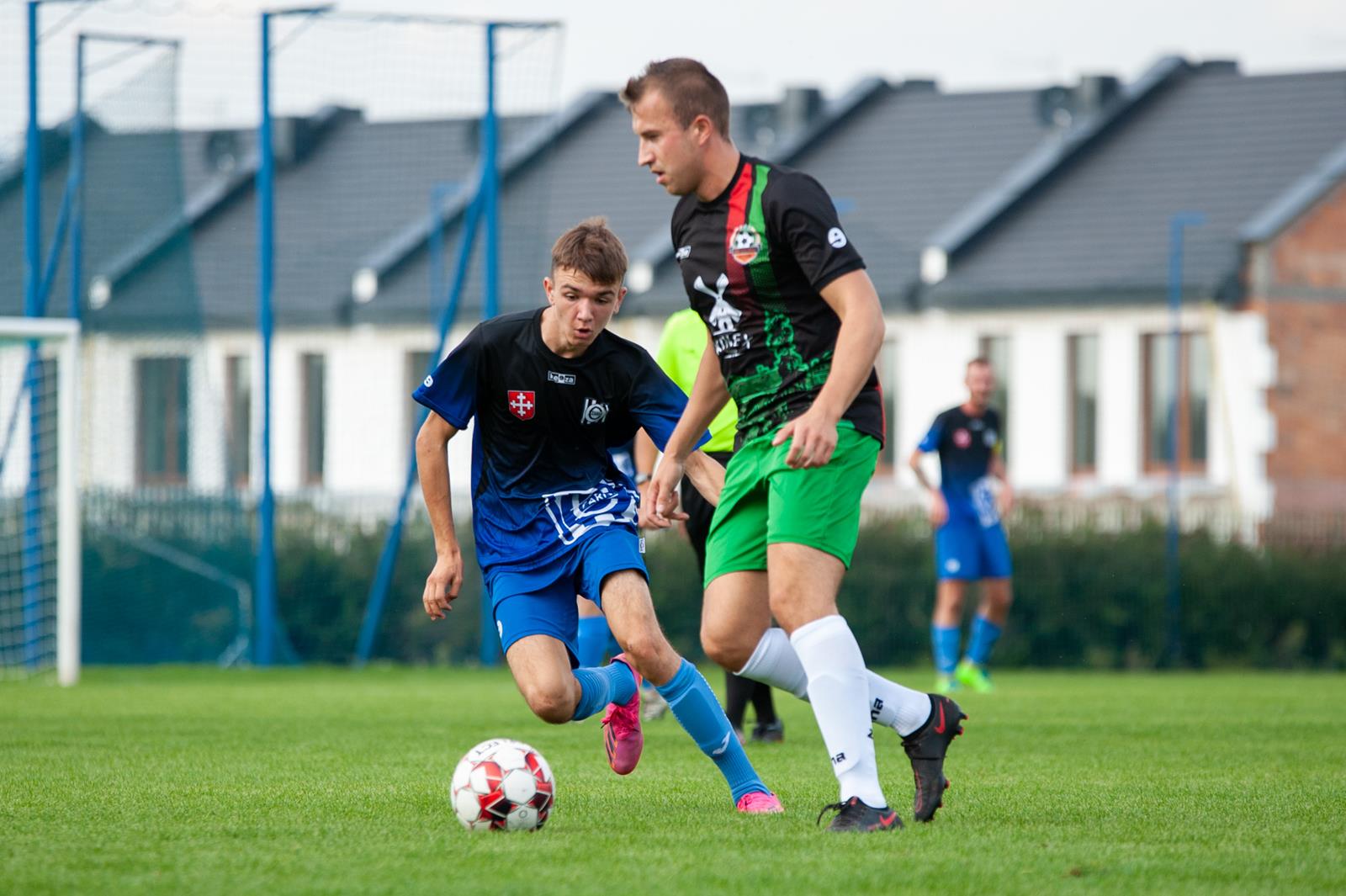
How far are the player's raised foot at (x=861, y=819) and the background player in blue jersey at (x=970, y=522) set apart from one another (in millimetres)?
9210

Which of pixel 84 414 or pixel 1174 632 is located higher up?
pixel 84 414

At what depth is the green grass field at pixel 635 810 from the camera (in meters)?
4.71

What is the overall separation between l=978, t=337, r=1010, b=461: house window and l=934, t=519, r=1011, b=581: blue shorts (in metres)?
13.1

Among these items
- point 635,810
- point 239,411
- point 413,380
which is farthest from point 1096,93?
point 635,810

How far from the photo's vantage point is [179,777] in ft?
23.9

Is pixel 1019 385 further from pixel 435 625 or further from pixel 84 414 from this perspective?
pixel 84 414

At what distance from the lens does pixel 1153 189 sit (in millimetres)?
29047

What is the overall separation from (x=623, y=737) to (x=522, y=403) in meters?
1.11

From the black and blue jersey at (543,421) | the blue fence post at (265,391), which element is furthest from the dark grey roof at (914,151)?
the black and blue jersey at (543,421)

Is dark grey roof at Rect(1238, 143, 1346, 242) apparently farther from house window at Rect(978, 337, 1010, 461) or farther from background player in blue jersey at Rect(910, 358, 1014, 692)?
background player in blue jersey at Rect(910, 358, 1014, 692)

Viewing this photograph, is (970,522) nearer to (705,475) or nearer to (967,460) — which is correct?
(967,460)

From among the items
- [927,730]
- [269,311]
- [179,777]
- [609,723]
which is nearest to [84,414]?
[269,311]

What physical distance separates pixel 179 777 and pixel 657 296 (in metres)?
22.0

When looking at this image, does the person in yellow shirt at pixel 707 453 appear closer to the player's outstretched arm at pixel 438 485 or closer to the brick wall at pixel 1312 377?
the player's outstretched arm at pixel 438 485
